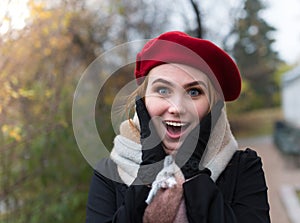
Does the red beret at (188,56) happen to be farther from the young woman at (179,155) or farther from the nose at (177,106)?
the nose at (177,106)

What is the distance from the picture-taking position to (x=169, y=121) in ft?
5.10

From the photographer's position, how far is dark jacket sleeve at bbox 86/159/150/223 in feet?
5.08

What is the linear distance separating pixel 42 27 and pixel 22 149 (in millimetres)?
1210

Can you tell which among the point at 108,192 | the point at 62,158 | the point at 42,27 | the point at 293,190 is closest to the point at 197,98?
the point at 108,192

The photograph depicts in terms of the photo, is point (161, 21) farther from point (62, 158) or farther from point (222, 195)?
point (222, 195)

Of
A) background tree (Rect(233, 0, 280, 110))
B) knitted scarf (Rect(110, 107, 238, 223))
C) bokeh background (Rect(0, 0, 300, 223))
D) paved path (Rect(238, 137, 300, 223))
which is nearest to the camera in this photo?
knitted scarf (Rect(110, 107, 238, 223))

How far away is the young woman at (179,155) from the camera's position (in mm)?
1552

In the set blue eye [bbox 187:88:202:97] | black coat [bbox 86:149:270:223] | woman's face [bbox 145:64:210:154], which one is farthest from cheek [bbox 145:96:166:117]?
black coat [bbox 86:149:270:223]

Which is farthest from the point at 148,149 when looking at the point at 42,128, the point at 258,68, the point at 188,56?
the point at 258,68

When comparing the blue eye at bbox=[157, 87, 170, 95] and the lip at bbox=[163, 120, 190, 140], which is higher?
the blue eye at bbox=[157, 87, 170, 95]

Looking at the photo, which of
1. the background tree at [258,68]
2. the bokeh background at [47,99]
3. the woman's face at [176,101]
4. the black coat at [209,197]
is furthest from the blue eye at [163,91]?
the background tree at [258,68]

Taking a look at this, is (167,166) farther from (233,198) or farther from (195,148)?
(233,198)

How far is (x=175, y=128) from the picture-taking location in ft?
5.16

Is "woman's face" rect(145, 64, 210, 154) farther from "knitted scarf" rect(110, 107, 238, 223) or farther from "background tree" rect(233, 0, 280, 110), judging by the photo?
"background tree" rect(233, 0, 280, 110)
